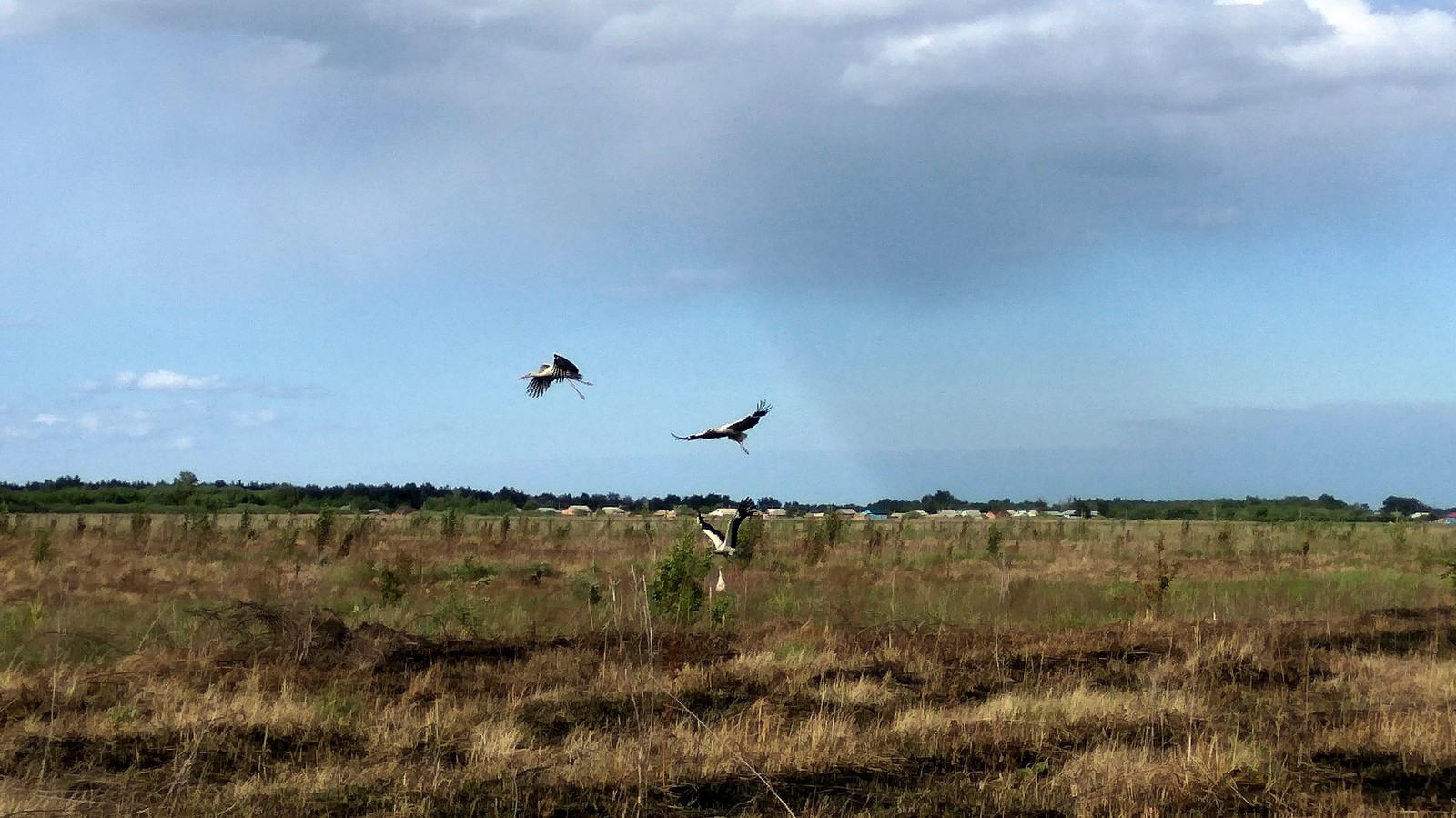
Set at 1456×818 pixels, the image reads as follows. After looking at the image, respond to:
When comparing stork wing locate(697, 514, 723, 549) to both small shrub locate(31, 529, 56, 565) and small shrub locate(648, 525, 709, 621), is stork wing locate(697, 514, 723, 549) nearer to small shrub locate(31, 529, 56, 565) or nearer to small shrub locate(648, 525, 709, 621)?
small shrub locate(648, 525, 709, 621)

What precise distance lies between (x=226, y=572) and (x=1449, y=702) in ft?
65.6

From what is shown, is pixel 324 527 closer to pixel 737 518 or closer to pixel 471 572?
pixel 471 572

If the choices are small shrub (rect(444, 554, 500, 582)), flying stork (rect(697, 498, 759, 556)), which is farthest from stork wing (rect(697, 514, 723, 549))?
small shrub (rect(444, 554, 500, 582))

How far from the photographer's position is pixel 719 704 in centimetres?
909

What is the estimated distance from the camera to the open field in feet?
21.1

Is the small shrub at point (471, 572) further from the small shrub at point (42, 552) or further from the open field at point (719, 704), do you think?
the small shrub at point (42, 552)

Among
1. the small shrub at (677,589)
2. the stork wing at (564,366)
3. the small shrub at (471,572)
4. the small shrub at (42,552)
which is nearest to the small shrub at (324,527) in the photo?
the small shrub at (42,552)

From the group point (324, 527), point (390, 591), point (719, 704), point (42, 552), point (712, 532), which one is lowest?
point (719, 704)

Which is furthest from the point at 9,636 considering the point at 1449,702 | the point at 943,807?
the point at 1449,702

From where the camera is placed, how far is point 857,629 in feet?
44.4

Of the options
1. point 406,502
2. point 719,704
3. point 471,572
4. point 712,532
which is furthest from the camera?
point 406,502

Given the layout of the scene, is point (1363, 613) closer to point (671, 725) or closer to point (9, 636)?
point (671, 725)

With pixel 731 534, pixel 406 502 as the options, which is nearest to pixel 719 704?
pixel 731 534

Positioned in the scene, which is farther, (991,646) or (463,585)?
(463,585)
